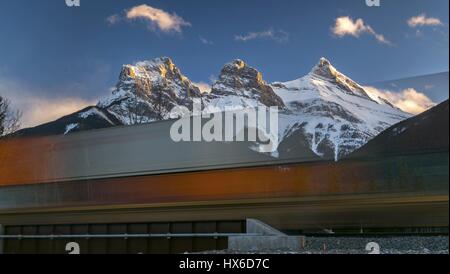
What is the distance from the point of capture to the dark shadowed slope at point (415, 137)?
666 cm

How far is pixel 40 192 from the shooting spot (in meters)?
10.4

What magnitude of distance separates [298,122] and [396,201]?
5.83ft

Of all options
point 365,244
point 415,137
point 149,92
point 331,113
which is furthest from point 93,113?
point 415,137

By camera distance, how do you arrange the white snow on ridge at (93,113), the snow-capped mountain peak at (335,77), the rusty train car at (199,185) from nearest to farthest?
the snow-capped mountain peak at (335,77) < the rusty train car at (199,185) < the white snow on ridge at (93,113)

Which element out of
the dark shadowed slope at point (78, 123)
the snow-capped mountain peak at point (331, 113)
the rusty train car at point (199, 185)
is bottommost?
the rusty train car at point (199, 185)

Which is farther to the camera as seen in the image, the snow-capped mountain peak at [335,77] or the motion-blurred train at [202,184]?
the motion-blurred train at [202,184]

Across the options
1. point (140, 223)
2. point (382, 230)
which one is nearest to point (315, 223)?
point (382, 230)

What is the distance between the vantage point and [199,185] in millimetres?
8930

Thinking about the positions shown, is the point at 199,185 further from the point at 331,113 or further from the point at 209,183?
the point at 331,113

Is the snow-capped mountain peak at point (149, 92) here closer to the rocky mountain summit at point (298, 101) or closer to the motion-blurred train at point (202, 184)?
the rocky mountain summit at point (298, 101)

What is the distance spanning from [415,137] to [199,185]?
3.57m

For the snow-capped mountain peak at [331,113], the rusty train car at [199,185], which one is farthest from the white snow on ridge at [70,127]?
the snow-capped mountain peak at [331,113]

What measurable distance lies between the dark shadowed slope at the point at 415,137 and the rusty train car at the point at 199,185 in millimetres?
138
